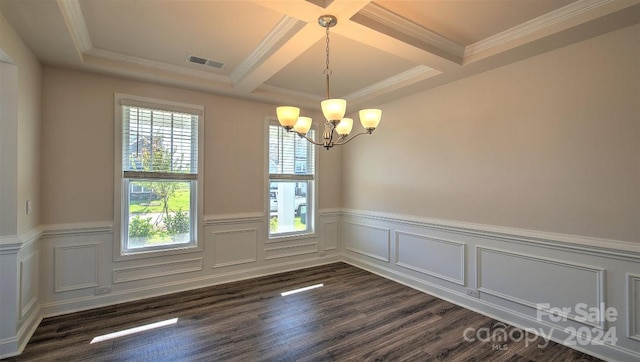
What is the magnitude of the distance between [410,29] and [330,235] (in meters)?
3.53

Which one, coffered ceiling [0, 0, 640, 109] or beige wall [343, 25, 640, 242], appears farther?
beige wall [343, 25, 640, 242]

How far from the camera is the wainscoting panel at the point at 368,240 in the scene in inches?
176

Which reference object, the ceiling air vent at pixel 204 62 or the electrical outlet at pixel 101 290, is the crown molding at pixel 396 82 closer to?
the ceiling air vent at pixel 204 62

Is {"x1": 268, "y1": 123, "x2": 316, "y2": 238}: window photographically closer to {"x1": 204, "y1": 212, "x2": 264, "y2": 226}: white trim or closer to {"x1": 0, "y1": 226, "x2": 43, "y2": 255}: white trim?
{"x1": 204, "y1": 212, "x2": 264, "y2": 226}: white trim

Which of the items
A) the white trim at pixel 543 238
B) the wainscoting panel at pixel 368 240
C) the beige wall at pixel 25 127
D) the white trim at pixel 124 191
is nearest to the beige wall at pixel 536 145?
the white trim at pixel 543 238

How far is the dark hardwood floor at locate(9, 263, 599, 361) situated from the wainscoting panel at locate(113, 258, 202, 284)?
29cm

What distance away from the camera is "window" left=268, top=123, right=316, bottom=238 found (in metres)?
4.67

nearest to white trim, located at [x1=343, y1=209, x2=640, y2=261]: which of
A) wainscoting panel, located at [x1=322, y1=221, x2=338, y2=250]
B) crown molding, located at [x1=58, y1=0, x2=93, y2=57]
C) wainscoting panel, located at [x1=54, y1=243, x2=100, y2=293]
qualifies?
wainscoting panel, located at [x1=322, y1=221, x2=338, y2=250]

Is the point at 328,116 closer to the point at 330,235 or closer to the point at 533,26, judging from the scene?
the point at 533,26

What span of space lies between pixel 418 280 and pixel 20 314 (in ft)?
13.6

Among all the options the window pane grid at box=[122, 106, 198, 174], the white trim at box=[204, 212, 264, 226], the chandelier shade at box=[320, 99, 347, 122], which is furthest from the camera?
the white trim at box=[204, 212, 264, 226]

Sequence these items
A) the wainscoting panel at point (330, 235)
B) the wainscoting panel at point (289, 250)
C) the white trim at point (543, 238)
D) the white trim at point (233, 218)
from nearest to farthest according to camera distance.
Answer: the white trim at point (543, 238)
the white trim at point (233, 218)
the wainscoting panel at point (289, 250)
the wainscoting panel at point (330, 235)

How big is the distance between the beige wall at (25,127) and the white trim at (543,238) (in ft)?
13.4

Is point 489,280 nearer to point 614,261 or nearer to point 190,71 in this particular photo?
point 614,261
